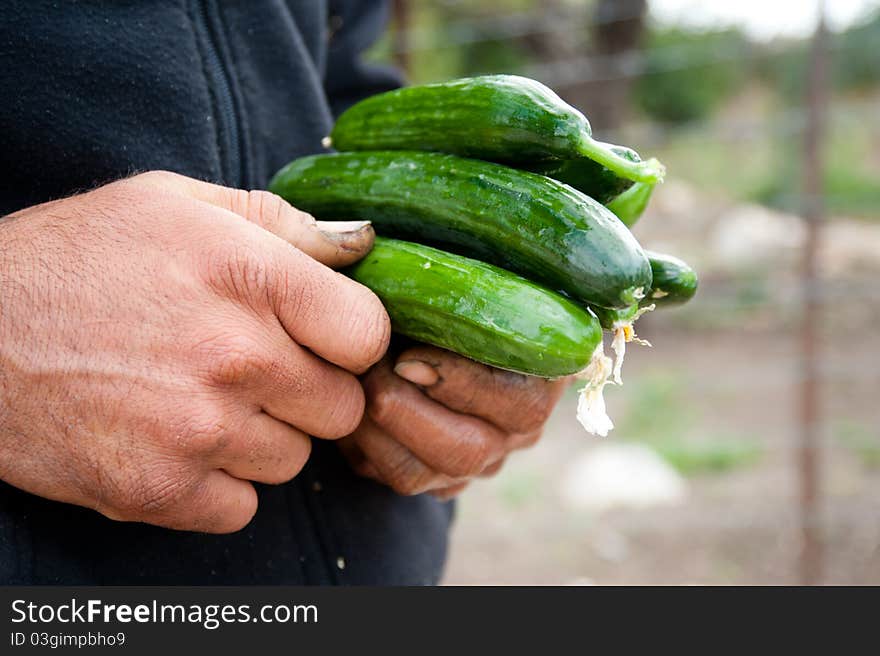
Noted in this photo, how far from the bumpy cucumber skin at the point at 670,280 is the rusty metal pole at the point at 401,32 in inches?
109

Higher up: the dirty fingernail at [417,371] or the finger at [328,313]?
the finger at [328,313]

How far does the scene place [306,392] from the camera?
1.16m

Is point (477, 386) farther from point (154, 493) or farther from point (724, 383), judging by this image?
point (724, 383)

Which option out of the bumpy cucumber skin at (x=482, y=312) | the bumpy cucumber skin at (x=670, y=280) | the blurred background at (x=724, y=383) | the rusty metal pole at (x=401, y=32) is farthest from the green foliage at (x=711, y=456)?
the bumpy cucumber skin at (x=482, y=312)

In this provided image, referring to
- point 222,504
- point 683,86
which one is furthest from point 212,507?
point 683,86

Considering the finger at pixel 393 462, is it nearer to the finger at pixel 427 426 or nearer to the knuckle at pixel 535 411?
the finger at pixel 427 426

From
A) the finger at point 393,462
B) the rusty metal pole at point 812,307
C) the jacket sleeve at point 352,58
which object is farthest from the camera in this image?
the rusty metal pole at point 812,307

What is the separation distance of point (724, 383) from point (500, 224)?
484 cm

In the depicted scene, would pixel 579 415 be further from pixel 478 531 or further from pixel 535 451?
pixel 535 451

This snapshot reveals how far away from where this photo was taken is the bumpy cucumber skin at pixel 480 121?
1.20m

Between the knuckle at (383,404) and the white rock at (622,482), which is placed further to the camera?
the white rock at (622,482)

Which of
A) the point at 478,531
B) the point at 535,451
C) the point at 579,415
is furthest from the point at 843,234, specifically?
the point at 579,415

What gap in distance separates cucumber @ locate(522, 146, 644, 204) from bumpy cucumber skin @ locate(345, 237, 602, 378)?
20 centimetres

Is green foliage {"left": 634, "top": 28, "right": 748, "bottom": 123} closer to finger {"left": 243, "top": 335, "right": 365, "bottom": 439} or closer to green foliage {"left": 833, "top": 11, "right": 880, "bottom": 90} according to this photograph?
green foliage {"left": 833, "top": 11, "right": 880, "bottom": 90}
